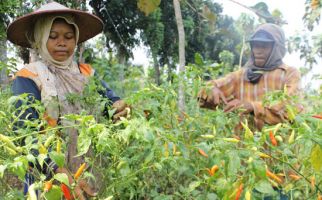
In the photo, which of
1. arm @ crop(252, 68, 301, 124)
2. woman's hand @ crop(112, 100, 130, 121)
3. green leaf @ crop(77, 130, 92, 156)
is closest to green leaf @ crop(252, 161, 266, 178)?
green leaf @ crop(77, 130, 92, 156)

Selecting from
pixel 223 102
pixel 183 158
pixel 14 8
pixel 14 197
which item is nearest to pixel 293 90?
pixel 223 102

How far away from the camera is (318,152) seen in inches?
40.6

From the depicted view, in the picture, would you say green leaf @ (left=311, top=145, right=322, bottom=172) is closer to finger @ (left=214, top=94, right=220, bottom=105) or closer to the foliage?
the foliage

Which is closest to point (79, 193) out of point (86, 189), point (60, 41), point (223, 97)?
point (86, 189)

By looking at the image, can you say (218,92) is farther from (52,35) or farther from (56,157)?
(56,157)

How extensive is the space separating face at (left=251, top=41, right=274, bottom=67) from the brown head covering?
17 mm

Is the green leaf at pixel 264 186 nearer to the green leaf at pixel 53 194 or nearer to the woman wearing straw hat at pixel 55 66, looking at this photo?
the green leaf at pixel 53 194

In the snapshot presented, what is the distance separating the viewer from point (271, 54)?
87.1 inches

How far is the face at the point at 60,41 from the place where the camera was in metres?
1.64

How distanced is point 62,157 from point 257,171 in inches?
16.2

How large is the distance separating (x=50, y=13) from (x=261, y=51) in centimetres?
106

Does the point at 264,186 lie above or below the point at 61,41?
below

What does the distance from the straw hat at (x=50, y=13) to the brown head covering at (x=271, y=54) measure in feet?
2.52

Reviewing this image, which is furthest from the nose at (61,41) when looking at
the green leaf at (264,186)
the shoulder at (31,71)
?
the green leaf at (264,186)
